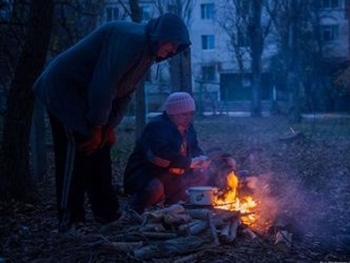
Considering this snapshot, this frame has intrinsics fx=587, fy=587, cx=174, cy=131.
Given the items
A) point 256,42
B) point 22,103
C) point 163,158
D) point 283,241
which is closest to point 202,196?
point 163,158

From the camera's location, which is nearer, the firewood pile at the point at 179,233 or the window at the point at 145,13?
the firewood pile at the point at 179,233

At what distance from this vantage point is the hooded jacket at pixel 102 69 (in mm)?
4402

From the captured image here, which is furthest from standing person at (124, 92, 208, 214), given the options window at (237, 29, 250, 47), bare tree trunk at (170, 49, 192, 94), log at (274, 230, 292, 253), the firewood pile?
window at (237, 29, 250, 47)

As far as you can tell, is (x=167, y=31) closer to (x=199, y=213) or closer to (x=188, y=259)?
(x=199, y=213)

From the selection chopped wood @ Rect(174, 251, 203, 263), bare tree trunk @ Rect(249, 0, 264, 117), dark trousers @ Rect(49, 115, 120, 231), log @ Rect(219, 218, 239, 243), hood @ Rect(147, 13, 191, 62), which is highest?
bare tree trunk @ Rect(249, 0, 264, 117)

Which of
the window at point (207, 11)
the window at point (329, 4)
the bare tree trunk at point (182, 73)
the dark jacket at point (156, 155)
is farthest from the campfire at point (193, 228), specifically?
the window at point (207, 11)

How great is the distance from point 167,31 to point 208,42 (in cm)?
4517

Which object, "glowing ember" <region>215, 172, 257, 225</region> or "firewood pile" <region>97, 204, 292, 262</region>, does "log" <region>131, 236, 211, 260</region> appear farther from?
"glowing ember" <region>215, 172, 257, 225</region>

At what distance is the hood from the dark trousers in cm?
99

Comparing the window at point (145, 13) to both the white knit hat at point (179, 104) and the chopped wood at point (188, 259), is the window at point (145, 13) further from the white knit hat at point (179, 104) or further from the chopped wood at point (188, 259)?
the chopped wood at point (188, 259)

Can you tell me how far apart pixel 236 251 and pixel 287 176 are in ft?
15.4

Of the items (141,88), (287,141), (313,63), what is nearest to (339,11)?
(313,63)

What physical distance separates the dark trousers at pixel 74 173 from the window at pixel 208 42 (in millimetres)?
44250

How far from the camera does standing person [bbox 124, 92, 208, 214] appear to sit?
570 cm
